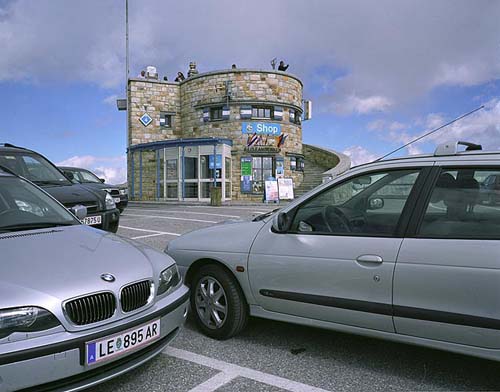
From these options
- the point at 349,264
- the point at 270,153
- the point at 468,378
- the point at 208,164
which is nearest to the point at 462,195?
the point at 349,264

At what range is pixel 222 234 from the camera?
12.0ft

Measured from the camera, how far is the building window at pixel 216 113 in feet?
88.5

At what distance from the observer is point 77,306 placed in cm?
228

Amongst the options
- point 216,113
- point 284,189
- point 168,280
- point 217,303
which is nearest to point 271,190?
point 284,189

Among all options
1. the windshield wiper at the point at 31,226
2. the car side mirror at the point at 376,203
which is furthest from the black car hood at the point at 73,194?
the car side mirror at the point at 376,203

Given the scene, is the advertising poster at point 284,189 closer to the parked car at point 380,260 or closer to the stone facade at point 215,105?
the stone facade at point 215,105

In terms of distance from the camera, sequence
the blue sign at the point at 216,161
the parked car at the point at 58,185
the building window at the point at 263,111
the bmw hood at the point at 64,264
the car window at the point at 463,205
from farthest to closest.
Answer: the building window at the point at 263,111
the blue sign at the point at 216,161
the parked car at the point at 58,185
the car window at the point at 463,205
the bmw hood at the point at 64,264

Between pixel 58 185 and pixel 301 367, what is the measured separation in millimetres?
5204

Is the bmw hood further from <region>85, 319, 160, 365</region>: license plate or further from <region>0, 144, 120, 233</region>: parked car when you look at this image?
<region>0, 144, 120, 233</region>: parked car

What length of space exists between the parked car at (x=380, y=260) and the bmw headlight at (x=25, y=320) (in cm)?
155

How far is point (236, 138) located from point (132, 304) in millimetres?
24133

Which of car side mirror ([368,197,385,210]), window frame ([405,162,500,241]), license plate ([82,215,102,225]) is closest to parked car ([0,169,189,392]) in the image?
car side mirror ([368,197,385,210])

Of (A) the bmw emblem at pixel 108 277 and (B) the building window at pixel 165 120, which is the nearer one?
(A) the bmw emblem at pixel 108 277

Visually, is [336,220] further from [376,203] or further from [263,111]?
[263,111]
